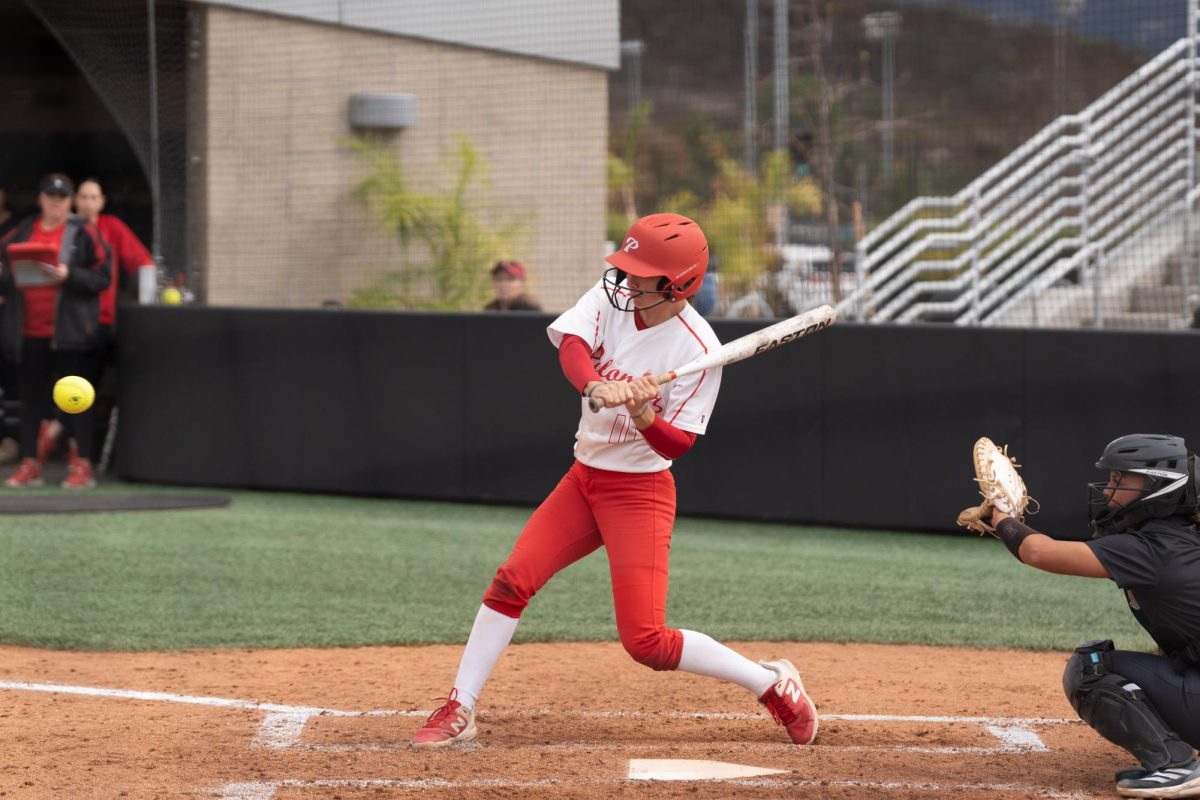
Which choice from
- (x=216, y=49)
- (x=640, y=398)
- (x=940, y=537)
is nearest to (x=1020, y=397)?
(x=940, y=537)

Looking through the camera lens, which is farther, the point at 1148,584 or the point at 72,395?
the point at 72,395

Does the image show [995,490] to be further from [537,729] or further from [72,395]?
[72,395]

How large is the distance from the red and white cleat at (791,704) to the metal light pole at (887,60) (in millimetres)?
7109

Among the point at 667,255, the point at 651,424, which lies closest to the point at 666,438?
the point at 651,424

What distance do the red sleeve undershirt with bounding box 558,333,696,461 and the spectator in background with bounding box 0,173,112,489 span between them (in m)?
6.52

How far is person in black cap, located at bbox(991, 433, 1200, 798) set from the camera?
388 cm

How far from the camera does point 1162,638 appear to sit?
4.09m

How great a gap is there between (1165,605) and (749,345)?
1374 mm

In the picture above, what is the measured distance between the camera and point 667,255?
4.24 metres

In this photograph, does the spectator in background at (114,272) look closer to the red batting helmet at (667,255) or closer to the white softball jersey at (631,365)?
the white softball jersey at (631,365)

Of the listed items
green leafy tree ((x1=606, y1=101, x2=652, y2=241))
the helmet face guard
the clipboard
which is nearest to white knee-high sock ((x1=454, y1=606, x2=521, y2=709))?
the helmet face guard

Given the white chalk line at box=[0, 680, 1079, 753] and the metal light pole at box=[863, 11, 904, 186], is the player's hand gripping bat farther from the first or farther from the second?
the metal light pole at box=[863, 11, 904, 186]

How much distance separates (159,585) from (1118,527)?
484 centimetres

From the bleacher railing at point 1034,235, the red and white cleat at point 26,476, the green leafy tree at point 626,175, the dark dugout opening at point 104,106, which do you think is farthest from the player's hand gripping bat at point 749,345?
the green leafy tree at point 626,175
